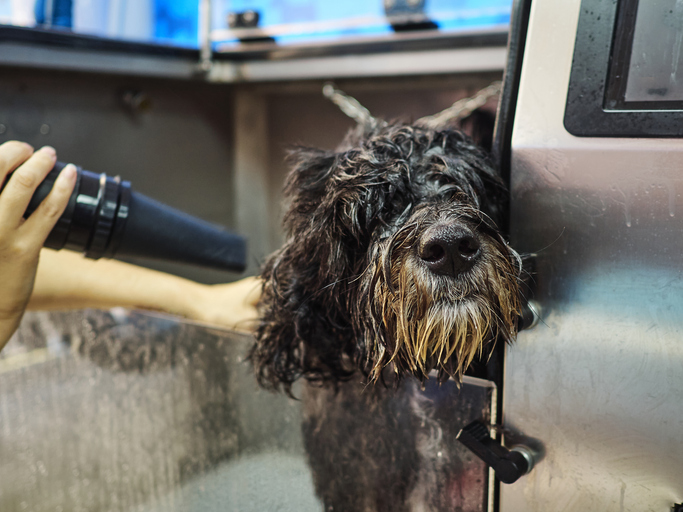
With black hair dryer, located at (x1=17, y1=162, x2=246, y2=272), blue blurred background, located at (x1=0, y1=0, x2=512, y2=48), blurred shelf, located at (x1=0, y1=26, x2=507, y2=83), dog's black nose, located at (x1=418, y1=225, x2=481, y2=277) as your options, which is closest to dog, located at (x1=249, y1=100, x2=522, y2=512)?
dog's black nose, located at (x1=418, y1=225, x2=481, y2=277)

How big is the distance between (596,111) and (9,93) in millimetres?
2008

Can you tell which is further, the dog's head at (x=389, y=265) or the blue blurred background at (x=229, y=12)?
the blue blurred background at (x=229, y=12)

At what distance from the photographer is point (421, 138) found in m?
0.84

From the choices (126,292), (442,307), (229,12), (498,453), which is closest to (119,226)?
(126,292)

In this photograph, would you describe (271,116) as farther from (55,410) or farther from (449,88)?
(55,410)

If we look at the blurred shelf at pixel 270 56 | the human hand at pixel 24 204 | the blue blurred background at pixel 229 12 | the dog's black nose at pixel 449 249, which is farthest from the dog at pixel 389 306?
the blue blurred background at pixel 229 12

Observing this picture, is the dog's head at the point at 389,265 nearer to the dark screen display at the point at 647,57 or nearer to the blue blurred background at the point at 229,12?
the dark screen display at the point at 647,57

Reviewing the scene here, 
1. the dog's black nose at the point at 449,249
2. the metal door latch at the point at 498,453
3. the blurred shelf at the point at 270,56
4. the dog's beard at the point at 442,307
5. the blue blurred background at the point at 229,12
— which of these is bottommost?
the metal door latch at the point at 498,453

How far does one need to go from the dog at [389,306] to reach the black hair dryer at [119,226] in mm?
171

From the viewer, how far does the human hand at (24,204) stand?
79cm

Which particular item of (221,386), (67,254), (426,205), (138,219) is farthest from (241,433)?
(67,254)

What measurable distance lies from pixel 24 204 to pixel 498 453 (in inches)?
28.2

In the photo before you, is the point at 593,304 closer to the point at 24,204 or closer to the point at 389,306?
Result: the point at 389,306

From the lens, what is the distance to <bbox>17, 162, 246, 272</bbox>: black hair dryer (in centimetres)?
82
